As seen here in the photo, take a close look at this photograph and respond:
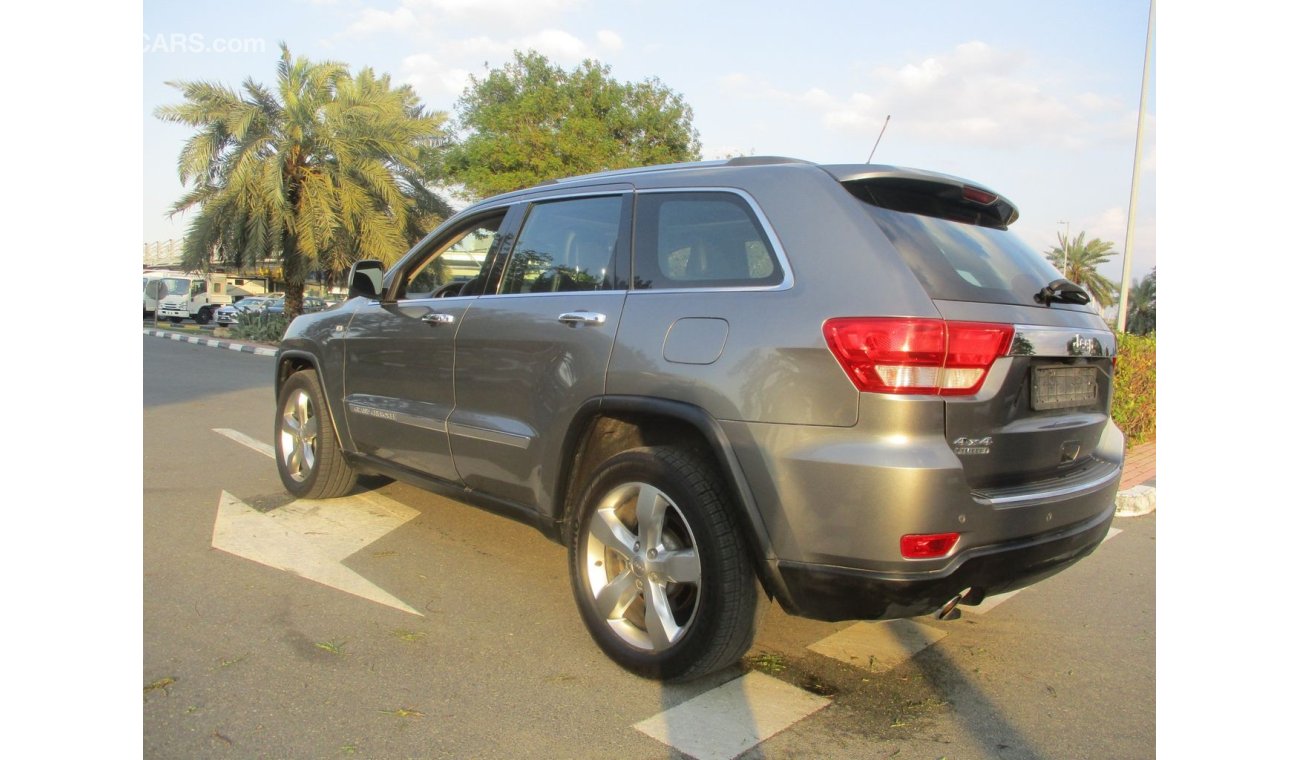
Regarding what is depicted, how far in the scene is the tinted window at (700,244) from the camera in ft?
9.96

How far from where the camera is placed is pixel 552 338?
3566 mm

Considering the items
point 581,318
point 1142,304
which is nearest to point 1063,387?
point 581,318

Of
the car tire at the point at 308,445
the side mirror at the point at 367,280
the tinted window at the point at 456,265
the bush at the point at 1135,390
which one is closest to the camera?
the tinted window at the point at 456,265

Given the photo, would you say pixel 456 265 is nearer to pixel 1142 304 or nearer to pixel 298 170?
pixel 298 170

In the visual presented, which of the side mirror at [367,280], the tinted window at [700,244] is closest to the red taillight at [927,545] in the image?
the tinted window at [700,244]

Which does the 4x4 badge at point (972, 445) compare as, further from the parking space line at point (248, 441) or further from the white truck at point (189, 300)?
the white truck at point (189, 300)

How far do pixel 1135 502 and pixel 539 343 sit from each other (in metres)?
4.66

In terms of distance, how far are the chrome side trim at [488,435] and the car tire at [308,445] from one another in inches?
51.6

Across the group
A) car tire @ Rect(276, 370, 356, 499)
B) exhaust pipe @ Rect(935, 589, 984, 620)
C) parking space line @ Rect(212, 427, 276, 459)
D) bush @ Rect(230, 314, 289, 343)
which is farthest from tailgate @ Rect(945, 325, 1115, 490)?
bush @ Rect(230, 314, 289, 343)

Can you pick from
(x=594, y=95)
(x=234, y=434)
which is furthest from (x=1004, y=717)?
(x=594, y=95)

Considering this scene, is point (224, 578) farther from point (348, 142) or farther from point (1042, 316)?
point (348, 142)

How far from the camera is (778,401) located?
2752mm

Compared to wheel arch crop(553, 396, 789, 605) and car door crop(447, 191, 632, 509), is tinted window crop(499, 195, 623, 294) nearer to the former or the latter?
car door crop(447, 191, 632, 509)

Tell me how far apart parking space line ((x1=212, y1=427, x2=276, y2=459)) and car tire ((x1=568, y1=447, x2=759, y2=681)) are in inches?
173
